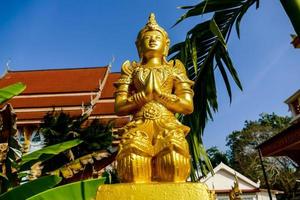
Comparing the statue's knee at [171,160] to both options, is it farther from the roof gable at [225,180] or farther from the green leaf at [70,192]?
the roof gable at [225,180]

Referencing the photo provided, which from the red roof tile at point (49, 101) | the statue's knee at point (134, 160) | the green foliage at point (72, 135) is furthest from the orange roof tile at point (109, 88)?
the statue's knee at point (134, 160)

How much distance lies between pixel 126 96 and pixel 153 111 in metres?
0.22

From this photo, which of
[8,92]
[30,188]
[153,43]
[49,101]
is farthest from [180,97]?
[49,101]

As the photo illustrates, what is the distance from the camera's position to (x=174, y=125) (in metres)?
1.35

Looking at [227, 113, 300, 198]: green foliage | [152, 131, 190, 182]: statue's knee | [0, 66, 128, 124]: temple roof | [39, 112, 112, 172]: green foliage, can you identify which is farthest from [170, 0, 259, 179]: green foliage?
[227, 113, 300, 198]: green foliage

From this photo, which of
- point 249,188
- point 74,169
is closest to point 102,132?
point 74,169

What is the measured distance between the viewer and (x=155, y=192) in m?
1.09

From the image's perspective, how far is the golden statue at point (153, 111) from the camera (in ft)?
4.03

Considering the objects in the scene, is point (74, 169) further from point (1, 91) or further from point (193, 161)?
point (193, 161)

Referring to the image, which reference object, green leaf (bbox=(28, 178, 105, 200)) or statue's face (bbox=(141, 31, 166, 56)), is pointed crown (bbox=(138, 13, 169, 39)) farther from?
green leaf (bbox=(28, 178, 105, 200))

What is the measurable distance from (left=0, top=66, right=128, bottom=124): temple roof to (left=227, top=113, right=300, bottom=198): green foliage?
10539 millimetres

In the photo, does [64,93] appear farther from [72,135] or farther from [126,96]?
[126,96]

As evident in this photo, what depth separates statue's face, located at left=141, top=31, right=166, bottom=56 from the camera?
1632mm

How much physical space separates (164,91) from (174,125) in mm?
233
